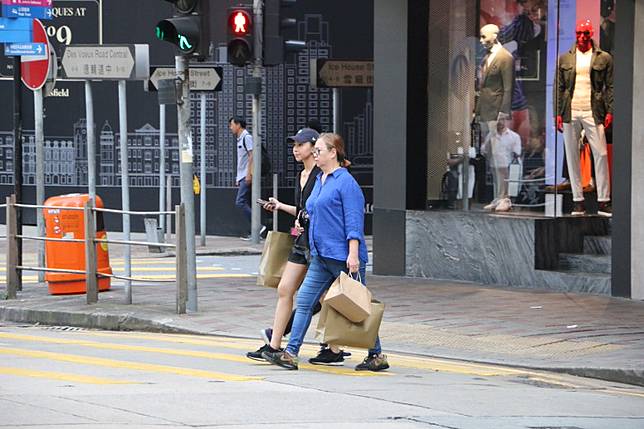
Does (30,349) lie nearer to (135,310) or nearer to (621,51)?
(135,310)

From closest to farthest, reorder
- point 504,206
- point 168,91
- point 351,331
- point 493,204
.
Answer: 1. point 351,331
2. point 168,91
3. point 504,206
4. point 493,204

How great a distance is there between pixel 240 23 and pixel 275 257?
494 centimetres

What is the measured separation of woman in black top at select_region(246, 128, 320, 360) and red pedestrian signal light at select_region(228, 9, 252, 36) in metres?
4.41

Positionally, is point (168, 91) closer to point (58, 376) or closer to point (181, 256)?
point (181, 256)

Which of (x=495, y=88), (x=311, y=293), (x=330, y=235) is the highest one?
(x=495, y=88)

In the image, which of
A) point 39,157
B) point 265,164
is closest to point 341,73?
point 265,164

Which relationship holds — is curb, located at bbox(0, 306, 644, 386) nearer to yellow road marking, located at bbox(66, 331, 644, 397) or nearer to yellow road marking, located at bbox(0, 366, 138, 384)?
yellow road marking, located at bbox(66, 331, 644, 397)

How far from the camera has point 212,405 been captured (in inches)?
333

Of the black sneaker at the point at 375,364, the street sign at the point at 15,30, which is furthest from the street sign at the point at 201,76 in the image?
the black sneaker at the point at 375,364

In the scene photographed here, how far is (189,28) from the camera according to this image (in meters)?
13.6

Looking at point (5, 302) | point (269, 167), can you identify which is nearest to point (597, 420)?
point (5, 302)

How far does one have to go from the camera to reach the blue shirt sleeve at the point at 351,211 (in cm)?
1031

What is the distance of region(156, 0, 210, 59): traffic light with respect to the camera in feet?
44.5

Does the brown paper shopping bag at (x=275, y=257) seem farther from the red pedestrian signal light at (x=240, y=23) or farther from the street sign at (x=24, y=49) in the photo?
the street sign at (x=24, y=49)
